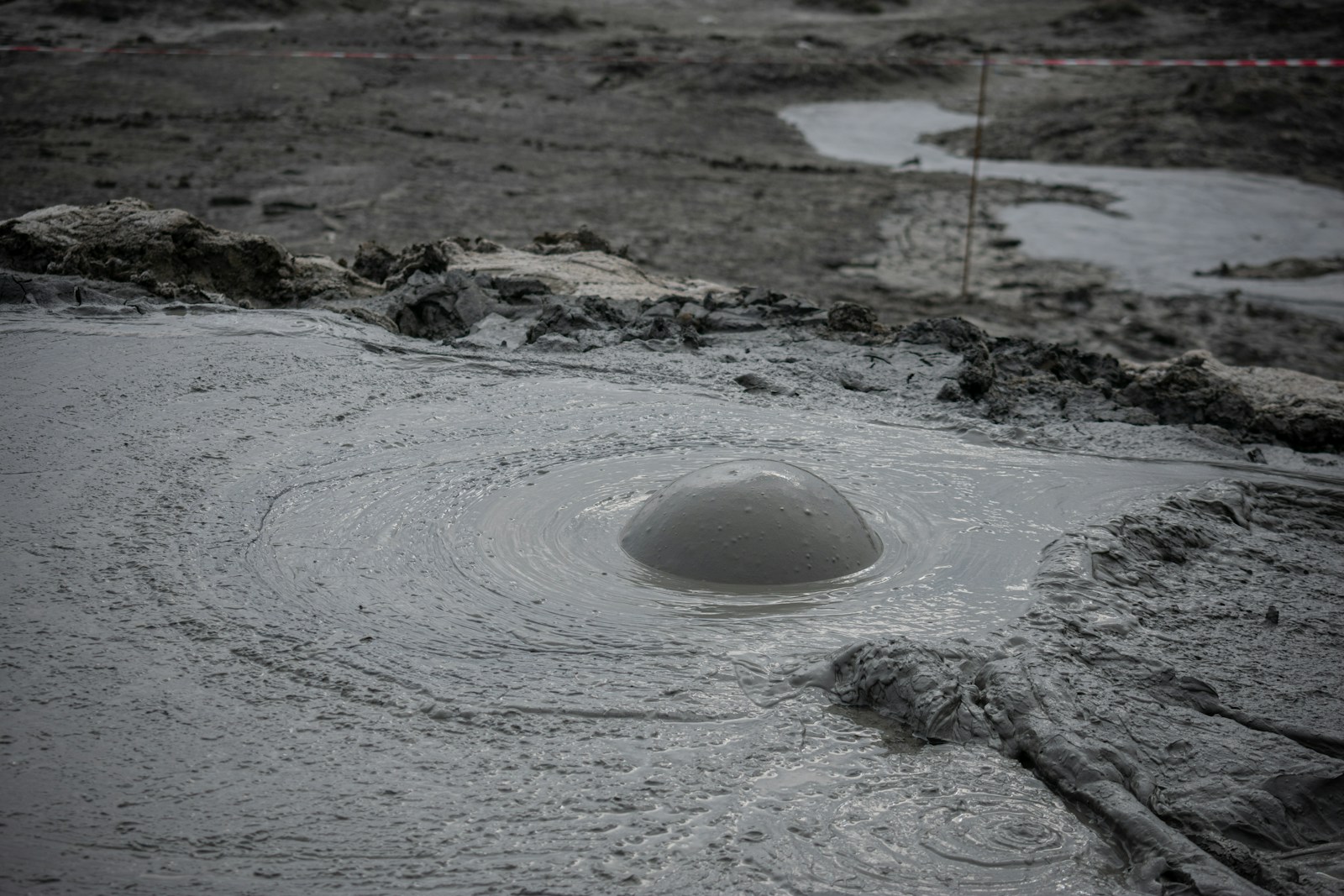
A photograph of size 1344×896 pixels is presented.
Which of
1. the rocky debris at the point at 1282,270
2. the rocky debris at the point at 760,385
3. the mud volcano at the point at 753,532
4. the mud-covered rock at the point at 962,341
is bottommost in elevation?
the mud volcano at the point at 753,532

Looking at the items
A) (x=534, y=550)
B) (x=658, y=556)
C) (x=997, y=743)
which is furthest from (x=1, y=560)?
(x=997, y=743)

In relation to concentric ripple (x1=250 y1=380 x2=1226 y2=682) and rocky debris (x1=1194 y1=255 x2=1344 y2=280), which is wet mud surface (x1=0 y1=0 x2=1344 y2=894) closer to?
concentric ripple (x1=250 y1=380 x2=1226 y2=682)

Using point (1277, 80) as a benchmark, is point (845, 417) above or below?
below

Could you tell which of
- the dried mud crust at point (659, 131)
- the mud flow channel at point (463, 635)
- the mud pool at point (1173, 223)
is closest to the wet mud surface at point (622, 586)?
the mud flow channel at point (463, 635)

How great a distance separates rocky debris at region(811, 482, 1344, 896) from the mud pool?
5922 millimetres

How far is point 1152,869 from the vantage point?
2447mm

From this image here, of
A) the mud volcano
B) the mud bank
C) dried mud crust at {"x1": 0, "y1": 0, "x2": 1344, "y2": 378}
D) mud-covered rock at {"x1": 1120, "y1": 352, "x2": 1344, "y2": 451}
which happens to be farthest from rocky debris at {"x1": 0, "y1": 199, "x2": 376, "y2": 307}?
mud-covered rock at {"x1": 1120, "y1": 352, "x2": 1344, "y2": 451}

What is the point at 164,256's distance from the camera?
6.29 meters

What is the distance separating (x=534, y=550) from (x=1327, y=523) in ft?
10.2

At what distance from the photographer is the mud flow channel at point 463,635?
2.48 m

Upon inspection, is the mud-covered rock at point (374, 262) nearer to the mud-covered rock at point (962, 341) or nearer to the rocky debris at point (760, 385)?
the rocky debris at point (760, 385)

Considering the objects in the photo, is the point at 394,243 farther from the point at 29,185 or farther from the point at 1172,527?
the point at 1172,527

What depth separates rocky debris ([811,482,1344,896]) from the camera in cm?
260

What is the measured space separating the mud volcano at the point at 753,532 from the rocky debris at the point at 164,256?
11.1 feet
